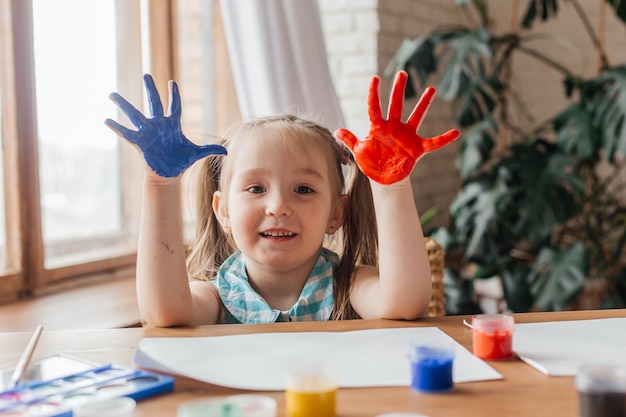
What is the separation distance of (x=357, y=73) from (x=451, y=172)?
959mm

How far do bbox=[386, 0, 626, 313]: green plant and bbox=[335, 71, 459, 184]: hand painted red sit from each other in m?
1.49

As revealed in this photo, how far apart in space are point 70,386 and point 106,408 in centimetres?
11

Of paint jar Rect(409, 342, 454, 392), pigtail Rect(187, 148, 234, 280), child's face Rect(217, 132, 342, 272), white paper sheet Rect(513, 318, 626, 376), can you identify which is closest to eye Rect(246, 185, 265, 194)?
child's face Rect(217, 132, 342, 272)

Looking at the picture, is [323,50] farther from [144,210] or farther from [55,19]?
[144,210]

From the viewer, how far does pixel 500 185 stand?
105 inches

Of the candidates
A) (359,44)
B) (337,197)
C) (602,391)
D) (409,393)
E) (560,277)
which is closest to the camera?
(602,391)

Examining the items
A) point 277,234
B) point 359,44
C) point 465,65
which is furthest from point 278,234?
point 359,44

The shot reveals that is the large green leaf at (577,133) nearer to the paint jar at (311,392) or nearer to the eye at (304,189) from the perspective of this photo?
the eye at (304,189)

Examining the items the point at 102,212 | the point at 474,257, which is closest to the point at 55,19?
the point at 102,212

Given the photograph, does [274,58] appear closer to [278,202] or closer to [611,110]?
[611,110]

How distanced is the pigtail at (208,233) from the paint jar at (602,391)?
0.96 meters

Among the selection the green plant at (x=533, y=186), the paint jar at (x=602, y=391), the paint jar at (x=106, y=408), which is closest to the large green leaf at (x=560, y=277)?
the green plant at (x=533, y=186)

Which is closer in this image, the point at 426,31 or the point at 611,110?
the point at 611,110

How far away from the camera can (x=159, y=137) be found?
1028mm
